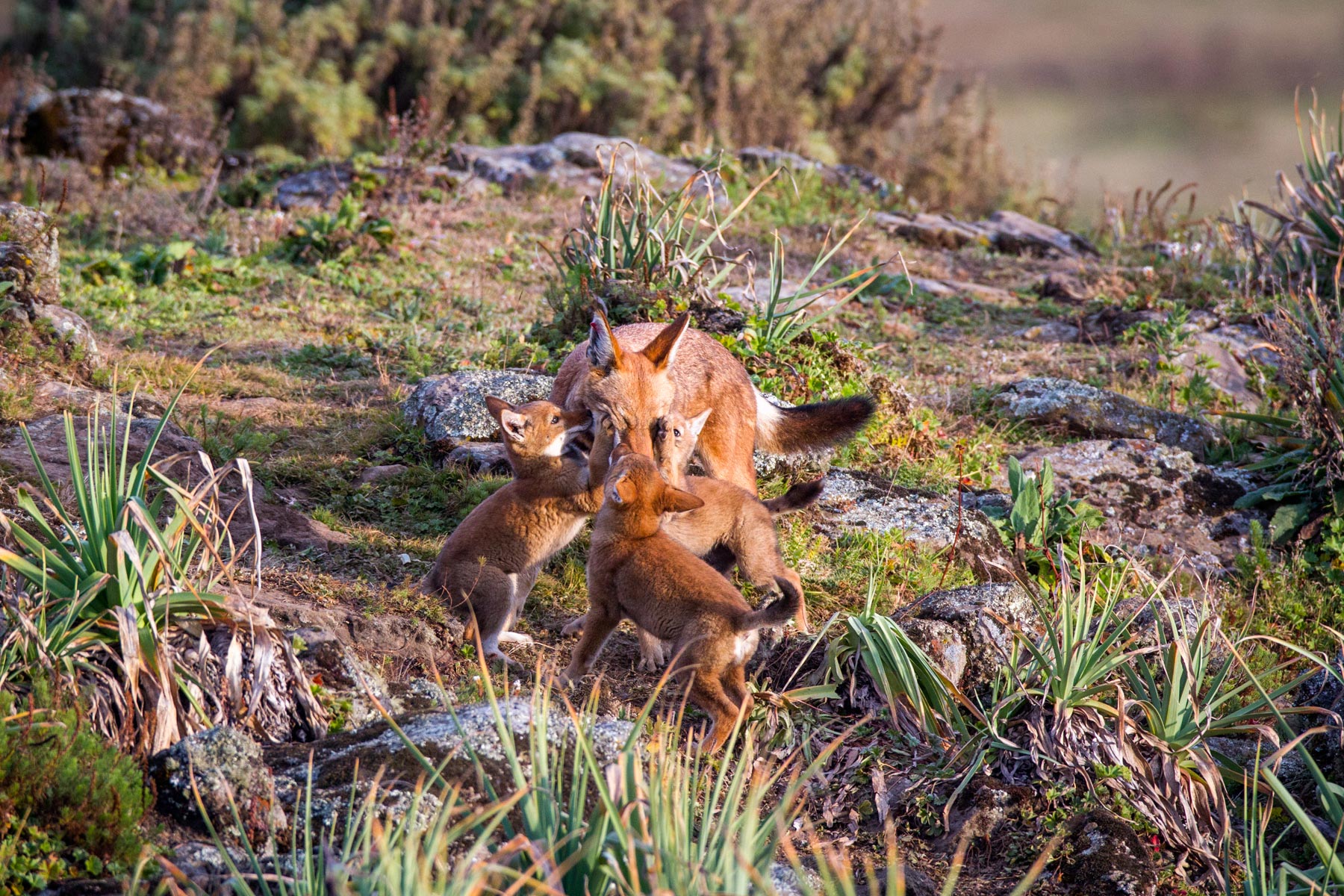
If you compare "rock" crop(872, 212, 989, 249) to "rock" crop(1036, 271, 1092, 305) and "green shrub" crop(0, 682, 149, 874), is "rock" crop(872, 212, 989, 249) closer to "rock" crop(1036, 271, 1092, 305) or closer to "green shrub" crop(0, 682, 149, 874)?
"rock" crop(1036, 271, 1092, 305)

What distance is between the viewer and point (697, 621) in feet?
16.0

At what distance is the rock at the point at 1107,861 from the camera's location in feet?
14.3

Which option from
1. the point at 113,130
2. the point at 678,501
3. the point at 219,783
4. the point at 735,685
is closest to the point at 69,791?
the point at 219,783

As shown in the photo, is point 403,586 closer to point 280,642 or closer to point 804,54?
point 280,642

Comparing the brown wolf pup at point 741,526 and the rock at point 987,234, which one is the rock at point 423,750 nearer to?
the brown wolf pup at point 741,526

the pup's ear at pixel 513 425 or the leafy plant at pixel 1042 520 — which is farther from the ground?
the pup's ear at pixel 513 425

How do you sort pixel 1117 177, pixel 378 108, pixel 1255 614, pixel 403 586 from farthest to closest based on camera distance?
pixel 1117 177 → pixel 378 108 → pixel 1255 614 → pixel 403 586

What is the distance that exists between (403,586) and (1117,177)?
2084cm

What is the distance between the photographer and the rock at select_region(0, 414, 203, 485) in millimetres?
6258

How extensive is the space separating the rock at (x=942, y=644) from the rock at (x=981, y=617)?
0.02 m

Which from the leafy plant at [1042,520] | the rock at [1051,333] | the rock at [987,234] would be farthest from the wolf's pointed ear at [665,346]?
the rock at [987,234]

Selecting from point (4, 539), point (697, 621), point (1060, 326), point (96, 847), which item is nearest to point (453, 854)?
point (96, 847)

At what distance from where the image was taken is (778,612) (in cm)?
464

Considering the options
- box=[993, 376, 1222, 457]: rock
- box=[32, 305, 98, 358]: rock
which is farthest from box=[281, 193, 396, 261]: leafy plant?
box=[993, 376, 1222, 457]: rock
